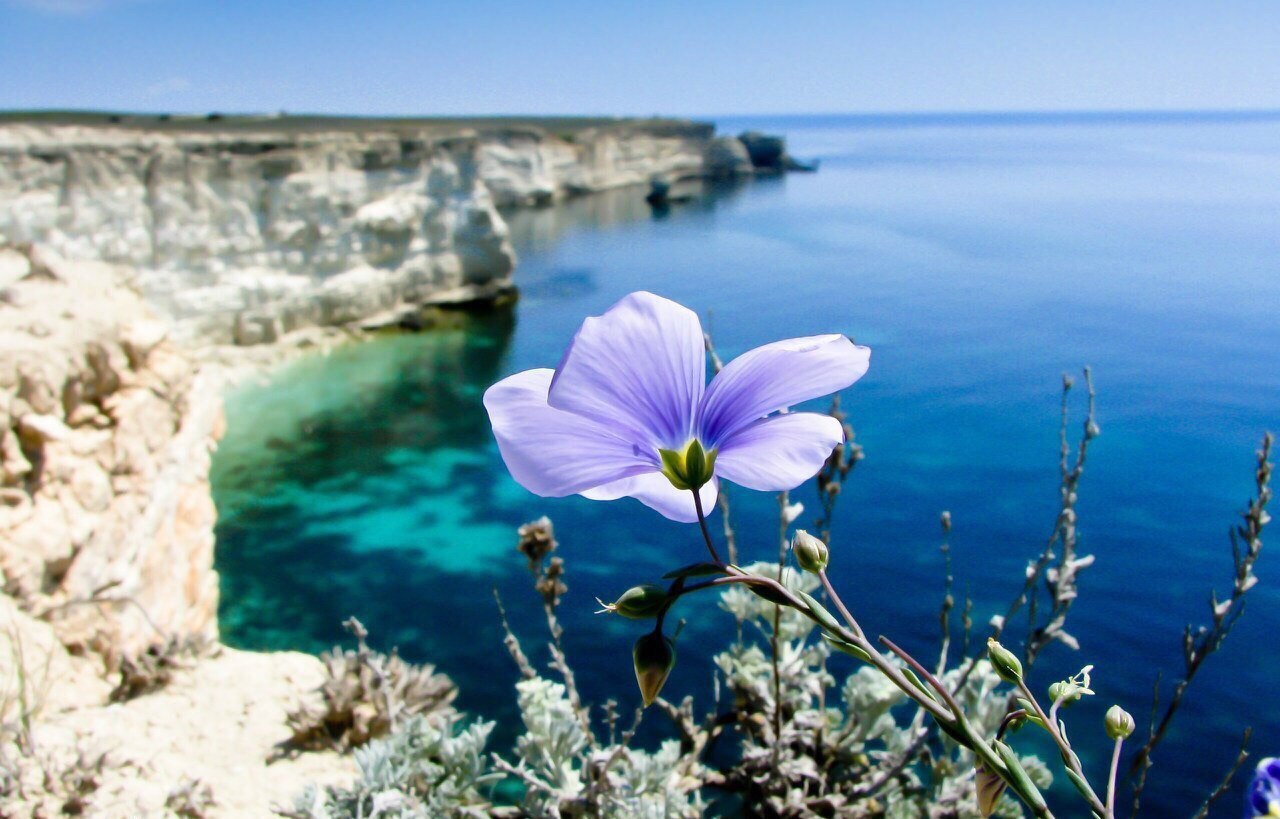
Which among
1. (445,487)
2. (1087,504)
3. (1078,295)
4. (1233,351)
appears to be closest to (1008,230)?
(1078,295)

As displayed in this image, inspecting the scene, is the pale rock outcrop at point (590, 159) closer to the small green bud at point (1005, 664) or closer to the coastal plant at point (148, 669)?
the coastal plant at point (148, 669)

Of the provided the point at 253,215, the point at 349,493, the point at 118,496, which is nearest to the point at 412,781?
the point at 118,496

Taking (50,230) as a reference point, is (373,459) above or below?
below

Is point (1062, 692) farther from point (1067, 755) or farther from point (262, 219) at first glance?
point (262, 219)

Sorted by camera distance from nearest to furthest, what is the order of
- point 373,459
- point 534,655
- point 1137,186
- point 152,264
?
1. point 534,655
2. point 373,459
3. point 152,264
4. point 1137,186

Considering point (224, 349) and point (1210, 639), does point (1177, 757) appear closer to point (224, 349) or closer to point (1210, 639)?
point (1210, 639)
